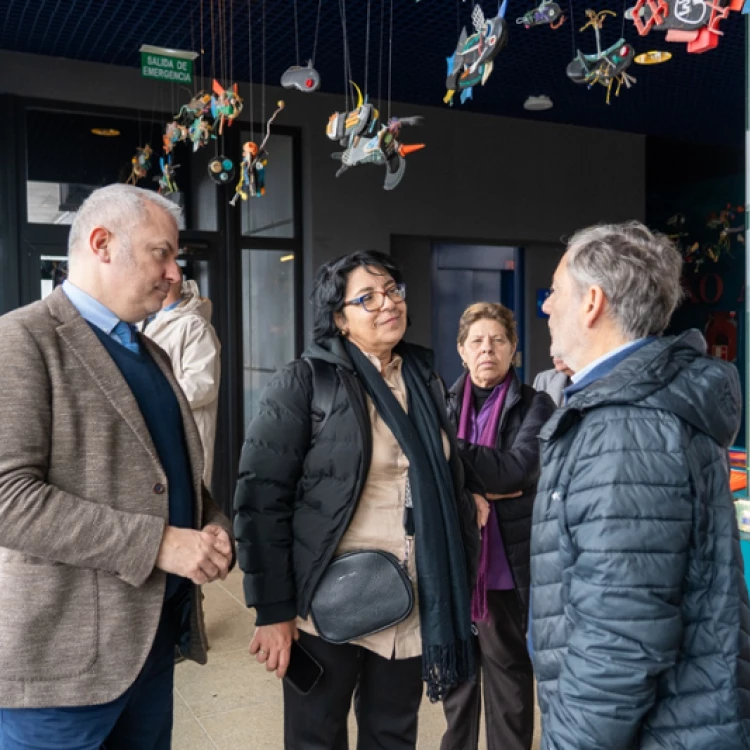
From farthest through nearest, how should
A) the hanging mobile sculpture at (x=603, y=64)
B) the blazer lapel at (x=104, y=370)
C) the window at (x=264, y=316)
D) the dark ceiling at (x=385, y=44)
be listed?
the window at (x=264, y=316) → the dark ceiling at (x=385, y=44) → the hanging mobile sculpture at (x=603, y=64) → the blazer lapel at (x=104, y=370)

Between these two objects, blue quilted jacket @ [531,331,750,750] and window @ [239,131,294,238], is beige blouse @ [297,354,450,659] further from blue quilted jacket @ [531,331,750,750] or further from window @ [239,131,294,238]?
window @ [239,131,294,238]

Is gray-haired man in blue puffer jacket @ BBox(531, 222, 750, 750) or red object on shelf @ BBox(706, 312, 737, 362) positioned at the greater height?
red object on shelf @ BBox(706, 312, 737, 362)

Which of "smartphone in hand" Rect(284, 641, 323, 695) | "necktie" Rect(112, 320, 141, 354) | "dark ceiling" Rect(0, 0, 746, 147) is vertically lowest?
"smartphone in hand" Rect(284, 641, 323, 695)

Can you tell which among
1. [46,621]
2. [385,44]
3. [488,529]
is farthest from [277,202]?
[46,621]

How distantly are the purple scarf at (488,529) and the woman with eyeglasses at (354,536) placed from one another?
0.47 m

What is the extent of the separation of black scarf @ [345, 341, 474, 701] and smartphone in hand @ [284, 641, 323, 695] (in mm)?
270

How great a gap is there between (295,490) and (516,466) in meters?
0.81

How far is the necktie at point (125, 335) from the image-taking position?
169 cm

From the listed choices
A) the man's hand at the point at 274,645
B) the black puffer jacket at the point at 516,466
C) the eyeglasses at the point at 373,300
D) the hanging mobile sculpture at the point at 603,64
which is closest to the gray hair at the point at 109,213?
the eyeglasses at the point at 373,300

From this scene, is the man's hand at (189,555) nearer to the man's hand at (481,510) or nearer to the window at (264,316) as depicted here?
the man's hand at (481,510)

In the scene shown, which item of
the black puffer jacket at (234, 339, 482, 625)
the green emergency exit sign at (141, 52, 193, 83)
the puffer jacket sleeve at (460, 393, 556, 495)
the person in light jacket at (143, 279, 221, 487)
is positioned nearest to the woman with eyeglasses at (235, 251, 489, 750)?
the black puffer jacket at (234, 339, 482, 625)

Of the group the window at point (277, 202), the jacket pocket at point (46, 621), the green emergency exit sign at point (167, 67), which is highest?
the green emergency exit sign at point (167, 67)

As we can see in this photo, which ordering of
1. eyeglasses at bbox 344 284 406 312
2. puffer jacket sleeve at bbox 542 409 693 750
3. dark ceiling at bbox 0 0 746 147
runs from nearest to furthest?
puffer jacket sleeve at bbox 542 409 693 750, eyeglasses at bbox 344 284 406 312, dark ceiling at bbox 0 0 746 147

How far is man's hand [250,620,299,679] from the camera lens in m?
2.00
